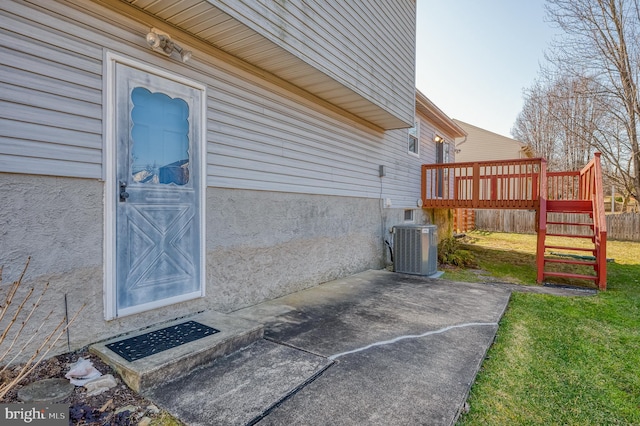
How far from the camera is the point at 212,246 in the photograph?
3486 millimetres

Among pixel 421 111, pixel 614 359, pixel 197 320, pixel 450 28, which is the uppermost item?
pixel 450 28

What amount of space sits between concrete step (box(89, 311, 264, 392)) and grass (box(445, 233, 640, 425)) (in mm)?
1748

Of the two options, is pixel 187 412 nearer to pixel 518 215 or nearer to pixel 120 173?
pixel 120 173

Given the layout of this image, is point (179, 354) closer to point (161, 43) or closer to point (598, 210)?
point (161, 43)

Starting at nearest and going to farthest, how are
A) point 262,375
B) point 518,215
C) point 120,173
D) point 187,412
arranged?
point 187,412 → point 262,375 → point 120,173 → point 518,215

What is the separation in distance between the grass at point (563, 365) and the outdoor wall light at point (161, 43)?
3.73m

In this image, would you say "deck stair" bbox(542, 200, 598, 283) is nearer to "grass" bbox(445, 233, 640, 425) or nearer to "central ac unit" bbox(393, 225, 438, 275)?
"grass" bbox(445, 233, 640, 425)

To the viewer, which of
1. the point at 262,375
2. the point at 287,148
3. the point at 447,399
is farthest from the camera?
the point at 287,148

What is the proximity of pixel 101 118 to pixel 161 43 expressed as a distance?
90 centimetres

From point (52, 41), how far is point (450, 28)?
10.4 metres

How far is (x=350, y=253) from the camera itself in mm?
6066

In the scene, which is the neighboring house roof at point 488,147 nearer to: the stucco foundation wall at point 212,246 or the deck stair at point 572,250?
the deck stair at point 572,250

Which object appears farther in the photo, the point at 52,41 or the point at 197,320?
the point at 197,320

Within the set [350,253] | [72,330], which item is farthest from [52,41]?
[350,253]
